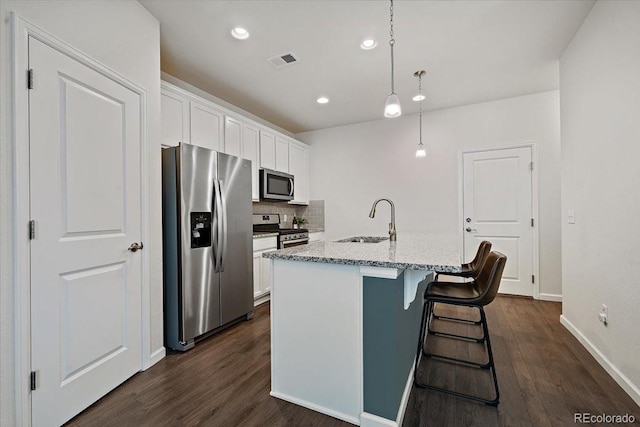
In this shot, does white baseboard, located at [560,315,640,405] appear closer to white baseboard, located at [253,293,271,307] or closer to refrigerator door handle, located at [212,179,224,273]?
refrigerator door handle, located at [212,179,224,273]

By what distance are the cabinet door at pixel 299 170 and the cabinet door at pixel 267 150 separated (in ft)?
1.50

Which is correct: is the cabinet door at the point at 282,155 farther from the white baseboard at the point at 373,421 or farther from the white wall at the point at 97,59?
the white baseboard at the point at 373,421

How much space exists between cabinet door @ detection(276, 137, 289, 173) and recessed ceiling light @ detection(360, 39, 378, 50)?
6.68ft

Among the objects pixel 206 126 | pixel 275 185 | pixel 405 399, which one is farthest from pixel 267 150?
pixel 405 399

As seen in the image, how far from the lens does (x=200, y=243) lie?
2.58 meters

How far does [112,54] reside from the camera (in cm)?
188

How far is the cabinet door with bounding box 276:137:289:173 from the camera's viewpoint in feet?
14.3

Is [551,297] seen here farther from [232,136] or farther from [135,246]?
[135,246]

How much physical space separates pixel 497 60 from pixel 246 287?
3.46 meters

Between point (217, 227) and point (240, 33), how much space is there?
1.68 metres

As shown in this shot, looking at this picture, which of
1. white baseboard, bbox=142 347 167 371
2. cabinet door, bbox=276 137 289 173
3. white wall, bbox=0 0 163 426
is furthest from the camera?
cabinet door, bbox=276 137 289 173

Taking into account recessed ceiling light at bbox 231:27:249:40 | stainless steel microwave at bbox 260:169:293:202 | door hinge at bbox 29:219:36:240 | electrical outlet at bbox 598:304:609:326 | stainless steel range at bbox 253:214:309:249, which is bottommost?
electrical outlet at bbox 598:304:609:326

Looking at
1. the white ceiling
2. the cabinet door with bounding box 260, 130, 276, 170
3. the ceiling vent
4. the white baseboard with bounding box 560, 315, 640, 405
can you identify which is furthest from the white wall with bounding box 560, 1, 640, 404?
the cabinet door with bounding box 260, 130, 276, 170

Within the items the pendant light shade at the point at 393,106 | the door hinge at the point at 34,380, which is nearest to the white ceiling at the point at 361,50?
the pendant light shade at the point at 393,106
